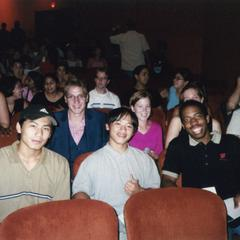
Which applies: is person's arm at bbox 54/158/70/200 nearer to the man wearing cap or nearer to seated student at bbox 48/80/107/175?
the man wearing cap

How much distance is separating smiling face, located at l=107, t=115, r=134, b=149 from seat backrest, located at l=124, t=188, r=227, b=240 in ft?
1.73

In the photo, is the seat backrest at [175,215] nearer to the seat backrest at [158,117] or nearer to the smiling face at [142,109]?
the smiling face at [142,109]

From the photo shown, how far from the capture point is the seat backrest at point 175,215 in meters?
2.34

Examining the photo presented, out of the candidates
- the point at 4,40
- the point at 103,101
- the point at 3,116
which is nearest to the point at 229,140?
the point at 3,116

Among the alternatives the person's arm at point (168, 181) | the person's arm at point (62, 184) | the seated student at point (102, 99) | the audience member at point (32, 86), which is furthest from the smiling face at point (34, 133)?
the audience member at point (32, 86)

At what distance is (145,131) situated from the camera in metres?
3.80

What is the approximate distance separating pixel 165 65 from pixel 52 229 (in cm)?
883

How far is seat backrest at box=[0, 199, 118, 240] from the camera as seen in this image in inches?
81.1

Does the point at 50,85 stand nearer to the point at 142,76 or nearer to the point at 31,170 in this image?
the point at 142,76

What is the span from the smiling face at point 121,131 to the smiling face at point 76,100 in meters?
0.87

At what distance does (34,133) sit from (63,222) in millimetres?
678

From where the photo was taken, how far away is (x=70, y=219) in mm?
2172

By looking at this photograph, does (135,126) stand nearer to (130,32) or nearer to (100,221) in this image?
(100,221)

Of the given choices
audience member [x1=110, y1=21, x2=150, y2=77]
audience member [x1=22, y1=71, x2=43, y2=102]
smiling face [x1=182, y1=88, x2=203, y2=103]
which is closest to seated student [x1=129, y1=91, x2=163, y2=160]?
smiling face [x1=182, y1=88, x2=203, y2=103]
